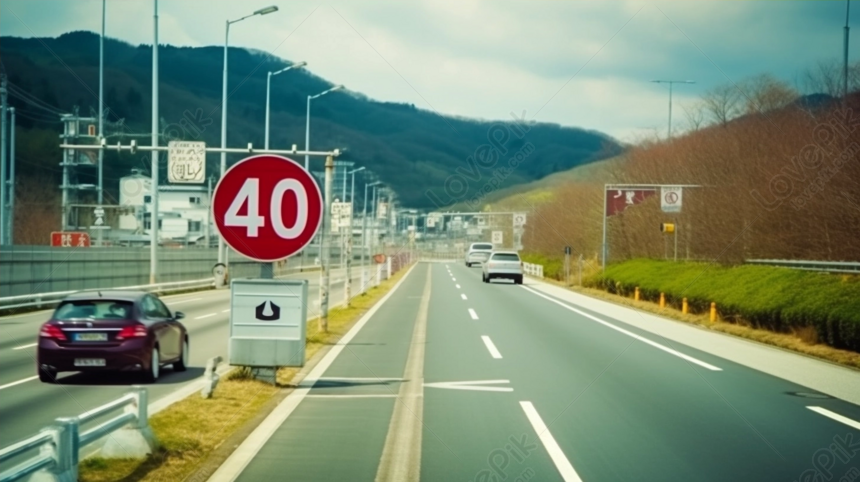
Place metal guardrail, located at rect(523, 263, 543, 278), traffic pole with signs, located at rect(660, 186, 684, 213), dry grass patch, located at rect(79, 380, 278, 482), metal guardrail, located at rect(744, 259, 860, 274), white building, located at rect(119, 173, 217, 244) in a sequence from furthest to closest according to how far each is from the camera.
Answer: white building, located at rect(119, 173, 217, 244) < metal guardrail, located at rect(523, 263, 543, 278) < traffic pole with signs, located at rect(660, 186, 684, 213) < metal guardrail, located at rect(744, 259, 860, 274) < dry grass patch, located at rect(79, 380, 278, 482)

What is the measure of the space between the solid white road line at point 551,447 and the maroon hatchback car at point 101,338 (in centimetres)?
635

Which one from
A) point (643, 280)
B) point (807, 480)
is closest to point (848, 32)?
Result: point (643, 280)

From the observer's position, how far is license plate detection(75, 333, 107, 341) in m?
14.5

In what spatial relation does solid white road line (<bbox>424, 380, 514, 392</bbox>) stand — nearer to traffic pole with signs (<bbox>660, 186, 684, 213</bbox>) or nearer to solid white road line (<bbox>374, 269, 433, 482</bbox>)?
solid white road line (<bbox>374, 269, 433, 482</bbox>)

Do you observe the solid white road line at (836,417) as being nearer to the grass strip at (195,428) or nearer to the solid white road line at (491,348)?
the grass strip at (195,428)

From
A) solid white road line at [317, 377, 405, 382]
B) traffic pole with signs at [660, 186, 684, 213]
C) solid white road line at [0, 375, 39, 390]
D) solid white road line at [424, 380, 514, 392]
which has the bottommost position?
solid white road line at [0, 375, 39, 390]

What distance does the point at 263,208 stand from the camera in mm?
10938

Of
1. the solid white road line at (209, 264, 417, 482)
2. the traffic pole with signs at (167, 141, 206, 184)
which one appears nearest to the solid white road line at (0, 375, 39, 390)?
the solid white road line at (209, 264, 417, 482)

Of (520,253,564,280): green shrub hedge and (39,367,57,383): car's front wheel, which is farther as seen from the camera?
(520,253,564,280): green shrub hedge

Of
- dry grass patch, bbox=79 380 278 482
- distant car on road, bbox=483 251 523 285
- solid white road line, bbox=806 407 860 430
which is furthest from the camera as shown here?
distant car on road, bbox=483 251 523 285

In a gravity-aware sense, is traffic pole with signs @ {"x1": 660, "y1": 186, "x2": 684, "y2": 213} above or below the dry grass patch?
above

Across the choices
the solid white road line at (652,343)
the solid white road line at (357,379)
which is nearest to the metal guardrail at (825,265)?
the solid white road line at (652,343)

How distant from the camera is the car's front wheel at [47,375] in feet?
48.0

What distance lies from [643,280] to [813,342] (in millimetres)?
19297
